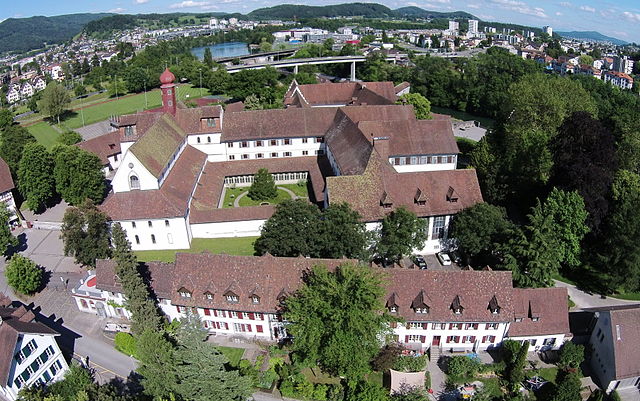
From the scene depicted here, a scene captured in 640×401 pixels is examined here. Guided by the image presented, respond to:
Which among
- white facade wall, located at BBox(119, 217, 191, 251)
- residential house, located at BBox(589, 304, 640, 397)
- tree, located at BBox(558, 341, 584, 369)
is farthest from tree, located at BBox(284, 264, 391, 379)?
white facade wall, located at BBox(119, 217, 191, 251)

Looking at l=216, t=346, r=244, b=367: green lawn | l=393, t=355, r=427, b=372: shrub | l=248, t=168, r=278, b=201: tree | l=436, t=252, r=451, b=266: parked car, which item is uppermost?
l=248, t=168, r=278, b=201: tree

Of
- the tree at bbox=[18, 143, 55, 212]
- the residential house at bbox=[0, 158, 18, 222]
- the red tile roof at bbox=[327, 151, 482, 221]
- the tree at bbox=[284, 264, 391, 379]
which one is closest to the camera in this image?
the tree at bbox=[284, 264, 391, 379]

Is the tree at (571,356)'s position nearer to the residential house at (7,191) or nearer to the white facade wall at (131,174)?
the white facade wall at (131,174)

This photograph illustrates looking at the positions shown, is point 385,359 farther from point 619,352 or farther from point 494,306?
point 619,352

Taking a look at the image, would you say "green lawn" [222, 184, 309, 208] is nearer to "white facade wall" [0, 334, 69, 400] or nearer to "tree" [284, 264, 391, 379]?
"tree" [284, 264, 391, 379]

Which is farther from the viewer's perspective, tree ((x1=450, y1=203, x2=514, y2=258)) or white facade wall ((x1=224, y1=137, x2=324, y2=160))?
white facade wall ((x1=224, y1=137, x2=324, y2=160))

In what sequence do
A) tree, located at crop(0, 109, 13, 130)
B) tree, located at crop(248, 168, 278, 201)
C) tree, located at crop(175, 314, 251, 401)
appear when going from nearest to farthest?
1. tree, located at crop(175, 314, 251, 401)
2. tree, located at crop(248, 168, 278, 201)
3. tree, located at crop(0, 109, 13, 130)

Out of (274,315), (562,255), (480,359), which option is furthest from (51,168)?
(562,255)
